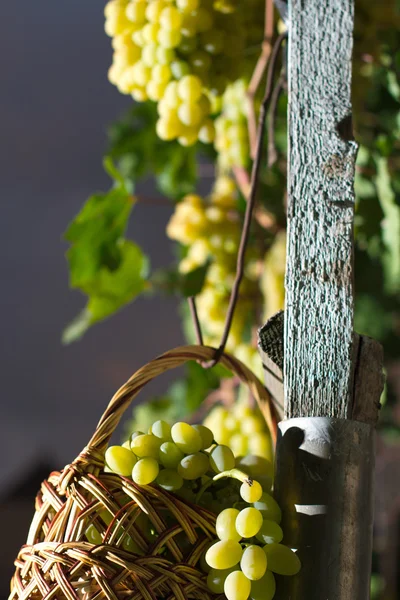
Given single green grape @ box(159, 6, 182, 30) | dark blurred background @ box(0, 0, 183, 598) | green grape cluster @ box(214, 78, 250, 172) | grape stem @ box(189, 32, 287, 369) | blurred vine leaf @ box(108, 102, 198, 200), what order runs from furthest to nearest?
dark blurred background @ box(0, 0, 183, 598) → blurred vine leaf @ box(108, 102, 198, 200) → green grape cluster @ box(214, 78, 250, 172) → single green grape @ box(159, 6, 182, 30) → grape stem @ box(189, 32, 287, 369)

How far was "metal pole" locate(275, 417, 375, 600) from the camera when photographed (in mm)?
379

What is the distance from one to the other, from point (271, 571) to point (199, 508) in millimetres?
53

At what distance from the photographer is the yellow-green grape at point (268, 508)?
1.26 ft

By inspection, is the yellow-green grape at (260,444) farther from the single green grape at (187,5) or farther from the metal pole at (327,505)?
the single green grape at (187,5)

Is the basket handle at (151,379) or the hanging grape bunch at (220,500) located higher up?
the basket handle at (151,379)

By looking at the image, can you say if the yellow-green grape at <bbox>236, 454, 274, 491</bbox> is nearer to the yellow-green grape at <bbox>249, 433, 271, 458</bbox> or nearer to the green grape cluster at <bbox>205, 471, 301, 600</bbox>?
the green grape cluster at <bbox>205, 471, 301, 600</bbox>

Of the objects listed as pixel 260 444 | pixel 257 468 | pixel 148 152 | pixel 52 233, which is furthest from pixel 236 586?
pixel 52 233

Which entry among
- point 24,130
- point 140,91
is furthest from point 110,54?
point 140,91

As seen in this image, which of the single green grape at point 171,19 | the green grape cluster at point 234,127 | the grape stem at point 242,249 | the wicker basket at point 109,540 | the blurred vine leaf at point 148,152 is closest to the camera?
the wicker basket at point 109,540

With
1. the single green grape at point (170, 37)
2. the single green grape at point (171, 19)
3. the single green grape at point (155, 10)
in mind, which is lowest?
the single green grape at point (170, 37)

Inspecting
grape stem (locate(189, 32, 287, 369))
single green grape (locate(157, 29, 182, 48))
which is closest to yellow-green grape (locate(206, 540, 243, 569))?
grape stem (locate(189, 32, 287, 369))

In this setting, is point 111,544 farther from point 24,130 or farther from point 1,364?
point 24,130

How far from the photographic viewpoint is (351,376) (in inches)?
16.6

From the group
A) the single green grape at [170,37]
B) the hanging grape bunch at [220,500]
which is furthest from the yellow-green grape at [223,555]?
the single green grape at [170,37]
